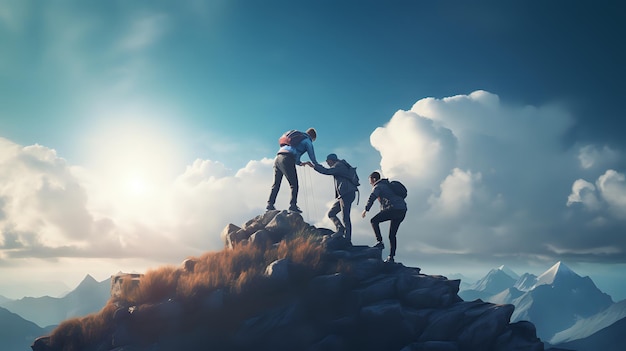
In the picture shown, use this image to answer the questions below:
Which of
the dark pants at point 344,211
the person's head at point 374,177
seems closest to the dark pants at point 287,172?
the dark pants at point 344,211

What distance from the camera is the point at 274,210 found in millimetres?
17672

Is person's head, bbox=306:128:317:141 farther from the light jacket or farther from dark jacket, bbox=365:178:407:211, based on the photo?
dark jacket, bbox=365:178:407:211

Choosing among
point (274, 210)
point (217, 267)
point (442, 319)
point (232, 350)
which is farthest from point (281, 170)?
point (442, 319)

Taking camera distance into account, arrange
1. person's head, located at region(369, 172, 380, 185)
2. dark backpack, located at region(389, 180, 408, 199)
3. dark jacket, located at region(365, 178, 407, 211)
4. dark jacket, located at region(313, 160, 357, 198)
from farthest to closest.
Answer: person's head, located at region(369, 172, 380, 185)
dark jacket, located at region(313, 160, 357, 198)
dark backpack, located at region(389, 180, 408, 199)
dark jacket, located at region(365, 178, 407, 211)

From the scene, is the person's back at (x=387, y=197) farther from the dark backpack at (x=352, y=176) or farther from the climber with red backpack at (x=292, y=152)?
the climber with red backpack at (x=292, y=152)

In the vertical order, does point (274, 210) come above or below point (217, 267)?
above

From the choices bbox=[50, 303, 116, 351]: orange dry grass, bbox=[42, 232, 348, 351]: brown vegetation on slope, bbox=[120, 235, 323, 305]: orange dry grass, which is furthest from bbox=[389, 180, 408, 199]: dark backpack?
bbox=[50, 303, 116, 351]: orange dry grass

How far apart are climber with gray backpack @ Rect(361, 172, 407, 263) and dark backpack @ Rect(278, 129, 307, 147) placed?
11.4ft

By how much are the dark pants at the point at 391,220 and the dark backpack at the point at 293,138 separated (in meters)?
4.32

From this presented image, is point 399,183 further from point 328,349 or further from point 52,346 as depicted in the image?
point 52,346

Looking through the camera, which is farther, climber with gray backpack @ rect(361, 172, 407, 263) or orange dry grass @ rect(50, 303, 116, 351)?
climber with gray backpack @ rect(361, 172, 407, 263)

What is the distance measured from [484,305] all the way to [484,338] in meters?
1.56

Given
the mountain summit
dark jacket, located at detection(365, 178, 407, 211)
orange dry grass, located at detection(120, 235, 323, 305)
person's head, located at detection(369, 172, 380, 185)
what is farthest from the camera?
person's head, located at detection(369, 172, 380, 185)

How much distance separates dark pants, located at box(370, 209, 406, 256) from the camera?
15703mm
